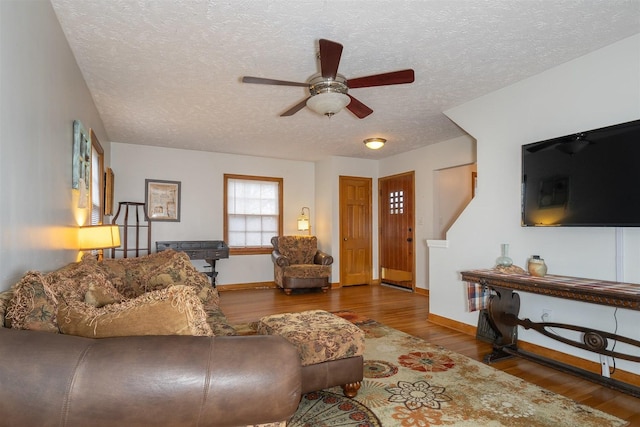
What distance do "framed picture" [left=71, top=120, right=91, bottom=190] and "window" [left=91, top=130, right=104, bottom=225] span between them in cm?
52

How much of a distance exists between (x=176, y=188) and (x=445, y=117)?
15.1 ft

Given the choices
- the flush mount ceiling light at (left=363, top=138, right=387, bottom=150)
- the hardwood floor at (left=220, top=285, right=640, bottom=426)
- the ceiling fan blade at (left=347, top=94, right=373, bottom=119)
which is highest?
the flush mount ceiling light at (left=363, top=138, right=387, bottom=150)

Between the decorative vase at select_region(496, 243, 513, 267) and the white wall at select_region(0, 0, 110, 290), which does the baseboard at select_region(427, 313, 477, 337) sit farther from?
the white wall at select_region(0, 0, 110, 290)

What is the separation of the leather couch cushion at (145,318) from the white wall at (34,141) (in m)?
0.63

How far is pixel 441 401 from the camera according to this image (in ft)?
7.38

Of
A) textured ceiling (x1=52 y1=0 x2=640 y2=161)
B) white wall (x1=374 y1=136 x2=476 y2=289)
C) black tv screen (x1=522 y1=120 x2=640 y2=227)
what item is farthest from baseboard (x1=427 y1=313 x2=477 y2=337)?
textured ceiling (x1=52 y1=0 x2=640 y2=161)

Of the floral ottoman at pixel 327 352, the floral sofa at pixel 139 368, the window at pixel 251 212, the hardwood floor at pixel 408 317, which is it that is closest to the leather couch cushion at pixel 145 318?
the floral sofa at pixel 139 368

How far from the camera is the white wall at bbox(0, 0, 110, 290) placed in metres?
1.48

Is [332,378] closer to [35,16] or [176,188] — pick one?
[35,16]

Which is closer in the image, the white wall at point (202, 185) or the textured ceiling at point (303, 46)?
the textured ceiling at point (303, 46)

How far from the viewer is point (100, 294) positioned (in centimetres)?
161

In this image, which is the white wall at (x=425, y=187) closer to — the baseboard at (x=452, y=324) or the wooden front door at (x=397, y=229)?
the wooden front door at (x=397, y=229)

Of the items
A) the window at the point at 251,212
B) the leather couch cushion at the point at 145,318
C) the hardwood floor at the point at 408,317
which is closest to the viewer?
the leather couch cushion at the point at 145,318

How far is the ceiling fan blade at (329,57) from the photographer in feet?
7.16
